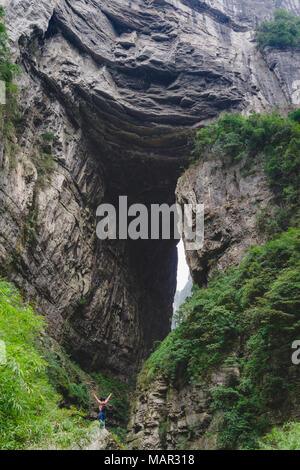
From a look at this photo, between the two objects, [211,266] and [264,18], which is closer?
[211,266]

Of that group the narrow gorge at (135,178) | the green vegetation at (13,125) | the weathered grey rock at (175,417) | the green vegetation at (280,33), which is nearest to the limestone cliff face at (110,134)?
the narrow gorge at (135,178)

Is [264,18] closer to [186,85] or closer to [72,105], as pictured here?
[186,85]

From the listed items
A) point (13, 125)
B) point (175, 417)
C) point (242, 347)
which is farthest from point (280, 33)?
point (175, 417)

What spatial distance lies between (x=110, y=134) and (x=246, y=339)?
→ 42.8 feet

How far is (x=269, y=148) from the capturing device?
13.0 metres

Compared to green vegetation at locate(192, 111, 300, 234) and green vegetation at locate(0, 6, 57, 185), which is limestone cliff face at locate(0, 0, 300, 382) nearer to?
green vegetation at locate(0, 6, 57, 185)

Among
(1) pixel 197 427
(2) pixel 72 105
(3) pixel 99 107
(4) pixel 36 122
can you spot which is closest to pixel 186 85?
(3) pixel 99 107

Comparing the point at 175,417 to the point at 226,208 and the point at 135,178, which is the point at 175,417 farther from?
the point at 135,178

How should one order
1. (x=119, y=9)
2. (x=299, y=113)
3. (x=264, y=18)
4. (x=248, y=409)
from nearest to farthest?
(x=248, y=409) < (x=299, y=113) < (x=119, y=9) < (x=264, y=18)

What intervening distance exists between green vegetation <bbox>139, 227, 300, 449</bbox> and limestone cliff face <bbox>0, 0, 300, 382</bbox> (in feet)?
11.6

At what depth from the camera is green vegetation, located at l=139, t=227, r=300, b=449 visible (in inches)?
263

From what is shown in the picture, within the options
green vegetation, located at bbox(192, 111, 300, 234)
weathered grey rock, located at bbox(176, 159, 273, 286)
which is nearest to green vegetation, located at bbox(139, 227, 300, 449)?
weathered grey rock, located at bbox(176, 159, 273, 286)

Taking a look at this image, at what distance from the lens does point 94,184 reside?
17.4 metres

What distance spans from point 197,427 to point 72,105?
1400cm
